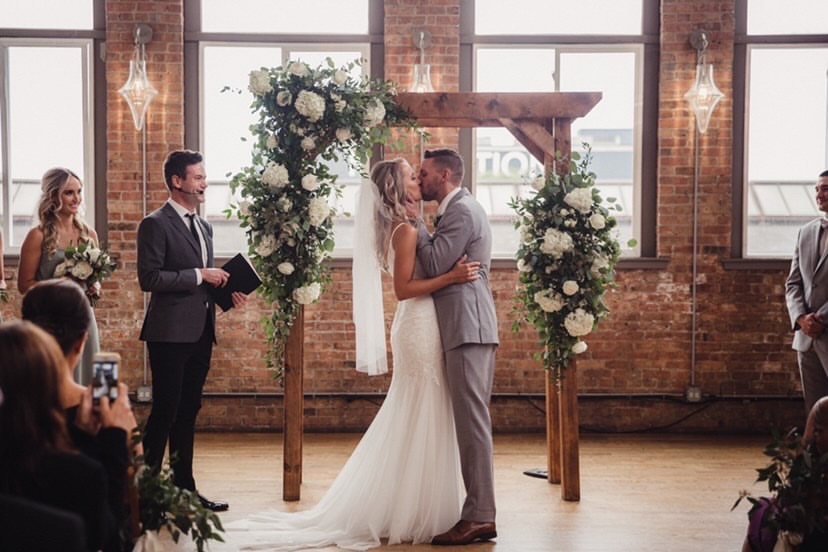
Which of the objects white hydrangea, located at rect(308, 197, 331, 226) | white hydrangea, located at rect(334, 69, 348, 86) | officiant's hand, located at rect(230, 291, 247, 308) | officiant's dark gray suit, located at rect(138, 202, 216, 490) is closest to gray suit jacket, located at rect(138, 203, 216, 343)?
officiant's dark gray suit, located at rect(138, 202, 216, 490)

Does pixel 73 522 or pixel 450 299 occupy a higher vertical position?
pixel 450 299

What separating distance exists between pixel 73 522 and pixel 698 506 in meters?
4.04

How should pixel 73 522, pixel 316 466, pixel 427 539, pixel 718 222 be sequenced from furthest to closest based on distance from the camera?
pixel 718 222 → pixel 316 466 → pixel 427 539 → pixel 73 522

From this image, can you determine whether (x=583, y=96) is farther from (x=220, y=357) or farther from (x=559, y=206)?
(x=220, y=357)

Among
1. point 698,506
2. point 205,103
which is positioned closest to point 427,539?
point 698,506

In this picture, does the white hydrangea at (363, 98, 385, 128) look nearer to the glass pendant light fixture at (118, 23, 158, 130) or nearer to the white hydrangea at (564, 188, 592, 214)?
the white hydrangea at (564, 188, 592, 214)

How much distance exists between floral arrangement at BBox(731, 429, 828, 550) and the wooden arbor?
7.28ft

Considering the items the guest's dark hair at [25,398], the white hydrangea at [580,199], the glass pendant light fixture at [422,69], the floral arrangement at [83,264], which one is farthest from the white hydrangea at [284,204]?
the guest's dark hair at [25,398]

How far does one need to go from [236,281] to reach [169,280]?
0.37 m

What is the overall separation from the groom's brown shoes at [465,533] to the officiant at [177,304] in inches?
57.6

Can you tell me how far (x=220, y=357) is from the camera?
7172 mm

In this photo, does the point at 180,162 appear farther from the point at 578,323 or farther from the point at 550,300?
the point at 578,323

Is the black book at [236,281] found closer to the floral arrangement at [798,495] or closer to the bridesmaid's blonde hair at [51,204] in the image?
the bridesmaid's blonde hair at [51,204]

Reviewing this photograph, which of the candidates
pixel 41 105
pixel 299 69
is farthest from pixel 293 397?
pixel 41 105
